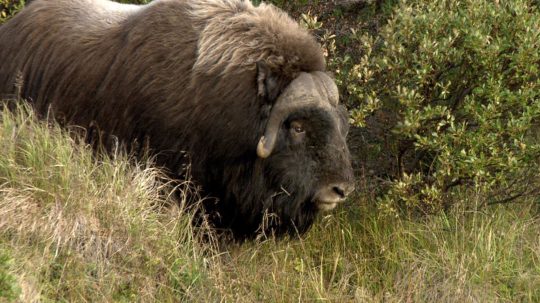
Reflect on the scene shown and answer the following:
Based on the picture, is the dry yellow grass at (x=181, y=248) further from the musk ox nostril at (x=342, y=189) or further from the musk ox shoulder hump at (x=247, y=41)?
the musk ox shoulder hump at (x=247, y=41)

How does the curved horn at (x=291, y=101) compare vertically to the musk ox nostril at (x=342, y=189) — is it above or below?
above

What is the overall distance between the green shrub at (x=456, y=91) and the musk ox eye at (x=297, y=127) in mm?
746

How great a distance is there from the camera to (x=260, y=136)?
16.3ft

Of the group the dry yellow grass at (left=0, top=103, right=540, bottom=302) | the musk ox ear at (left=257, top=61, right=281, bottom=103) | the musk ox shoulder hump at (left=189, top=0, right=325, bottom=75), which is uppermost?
the musk ox shoulder hump at (left=189, top=0, right=325, bottom=75)

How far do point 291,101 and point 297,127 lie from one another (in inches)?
6.2

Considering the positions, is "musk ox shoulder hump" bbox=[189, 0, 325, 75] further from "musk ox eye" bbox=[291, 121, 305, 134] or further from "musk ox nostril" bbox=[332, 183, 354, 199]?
"musk ox nostril" bbox=[332, 183, 354, 199]

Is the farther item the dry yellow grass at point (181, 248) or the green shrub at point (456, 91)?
the green shrub at point (456, 91)

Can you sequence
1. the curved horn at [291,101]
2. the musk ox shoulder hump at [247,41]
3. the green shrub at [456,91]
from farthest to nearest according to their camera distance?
1. the green shrub at [456,91]
2. the musk ox shoulder hump at [247,41]
3. the curved horn at [291,101]

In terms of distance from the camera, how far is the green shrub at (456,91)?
5.50m

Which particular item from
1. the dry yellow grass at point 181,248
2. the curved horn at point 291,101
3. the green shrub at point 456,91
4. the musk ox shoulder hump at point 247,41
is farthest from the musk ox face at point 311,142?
the green shrub at point 456,91

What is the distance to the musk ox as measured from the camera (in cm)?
496

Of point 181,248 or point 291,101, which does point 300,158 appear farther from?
point 181,248

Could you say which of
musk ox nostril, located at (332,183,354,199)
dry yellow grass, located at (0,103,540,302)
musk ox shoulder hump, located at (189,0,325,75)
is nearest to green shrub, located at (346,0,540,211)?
dry yellow grass, located at (0,103,540,302)

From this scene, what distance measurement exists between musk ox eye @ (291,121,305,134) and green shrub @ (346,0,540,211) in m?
0.75
